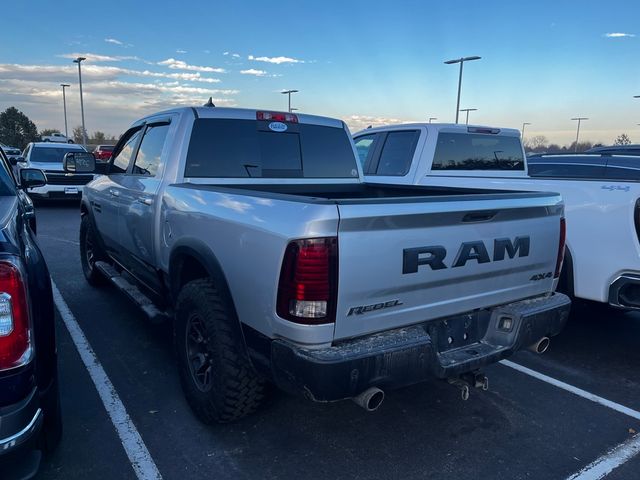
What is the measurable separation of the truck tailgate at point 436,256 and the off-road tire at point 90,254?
14.4ft

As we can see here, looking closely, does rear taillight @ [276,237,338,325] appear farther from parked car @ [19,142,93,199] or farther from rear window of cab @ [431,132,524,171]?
parked car @ [19,142,93,199]

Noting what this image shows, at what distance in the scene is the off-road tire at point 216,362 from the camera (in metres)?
2.91

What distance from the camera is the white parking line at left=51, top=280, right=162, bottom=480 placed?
2.82 metres

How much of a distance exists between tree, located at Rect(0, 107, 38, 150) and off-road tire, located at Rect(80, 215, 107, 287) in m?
53.3

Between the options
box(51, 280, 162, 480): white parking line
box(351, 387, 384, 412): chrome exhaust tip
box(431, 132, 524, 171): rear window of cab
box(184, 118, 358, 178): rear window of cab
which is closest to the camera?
box(351, 387, 384, 412): chrome exhaust tip

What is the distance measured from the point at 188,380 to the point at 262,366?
3.11ft

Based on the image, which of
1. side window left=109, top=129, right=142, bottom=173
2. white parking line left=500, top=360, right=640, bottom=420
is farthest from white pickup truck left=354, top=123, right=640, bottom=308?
side window left=109, top=129, right=142, bottom=173

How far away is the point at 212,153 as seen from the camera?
398cm

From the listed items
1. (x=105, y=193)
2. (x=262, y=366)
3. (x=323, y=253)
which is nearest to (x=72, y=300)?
(x=105, y=193)

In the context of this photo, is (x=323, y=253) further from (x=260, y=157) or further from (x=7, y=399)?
(x=260, y=157)

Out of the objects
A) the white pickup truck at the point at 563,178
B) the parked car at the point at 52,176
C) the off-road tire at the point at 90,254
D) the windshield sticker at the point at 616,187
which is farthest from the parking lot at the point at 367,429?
the parked car at the point at 52,176

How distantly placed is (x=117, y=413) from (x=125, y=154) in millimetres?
2815

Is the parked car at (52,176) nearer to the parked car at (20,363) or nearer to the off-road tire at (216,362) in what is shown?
the off-road tire at (216,362)

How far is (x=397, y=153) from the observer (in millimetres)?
6680
